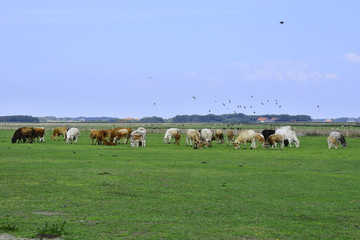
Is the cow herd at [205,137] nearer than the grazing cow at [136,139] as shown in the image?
Yes

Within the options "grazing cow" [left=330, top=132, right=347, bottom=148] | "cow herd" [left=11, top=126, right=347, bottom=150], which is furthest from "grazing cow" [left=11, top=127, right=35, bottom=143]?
"grazing cow" [left=330, top=132, right=347, bottom=148]

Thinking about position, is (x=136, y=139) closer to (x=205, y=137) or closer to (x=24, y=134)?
(x=205, y=137)

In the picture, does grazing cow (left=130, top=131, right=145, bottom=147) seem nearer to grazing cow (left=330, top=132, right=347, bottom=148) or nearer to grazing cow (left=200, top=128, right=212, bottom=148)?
grazing cow (left=200, top=128, right=212, bottom=148)

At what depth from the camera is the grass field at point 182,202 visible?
433 inches

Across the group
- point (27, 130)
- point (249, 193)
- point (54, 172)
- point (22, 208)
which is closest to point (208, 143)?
point (27, 130)

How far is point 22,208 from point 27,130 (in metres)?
41.2

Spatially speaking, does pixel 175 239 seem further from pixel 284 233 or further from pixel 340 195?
pixel 340 195

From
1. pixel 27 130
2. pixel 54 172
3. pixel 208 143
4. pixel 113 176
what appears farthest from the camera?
pixel 27 130

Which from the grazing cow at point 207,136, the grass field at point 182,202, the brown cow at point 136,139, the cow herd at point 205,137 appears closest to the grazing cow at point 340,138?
the cow herd at point 205,137

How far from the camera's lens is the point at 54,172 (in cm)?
2245

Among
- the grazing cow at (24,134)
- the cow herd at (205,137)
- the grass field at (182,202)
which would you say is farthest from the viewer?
the grazing cow at (24,134)

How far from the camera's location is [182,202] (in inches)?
574

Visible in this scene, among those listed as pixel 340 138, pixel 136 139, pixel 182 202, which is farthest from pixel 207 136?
pixel 182 202

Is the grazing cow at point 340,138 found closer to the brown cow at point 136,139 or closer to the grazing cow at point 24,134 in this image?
the brown cow at point 136,139
